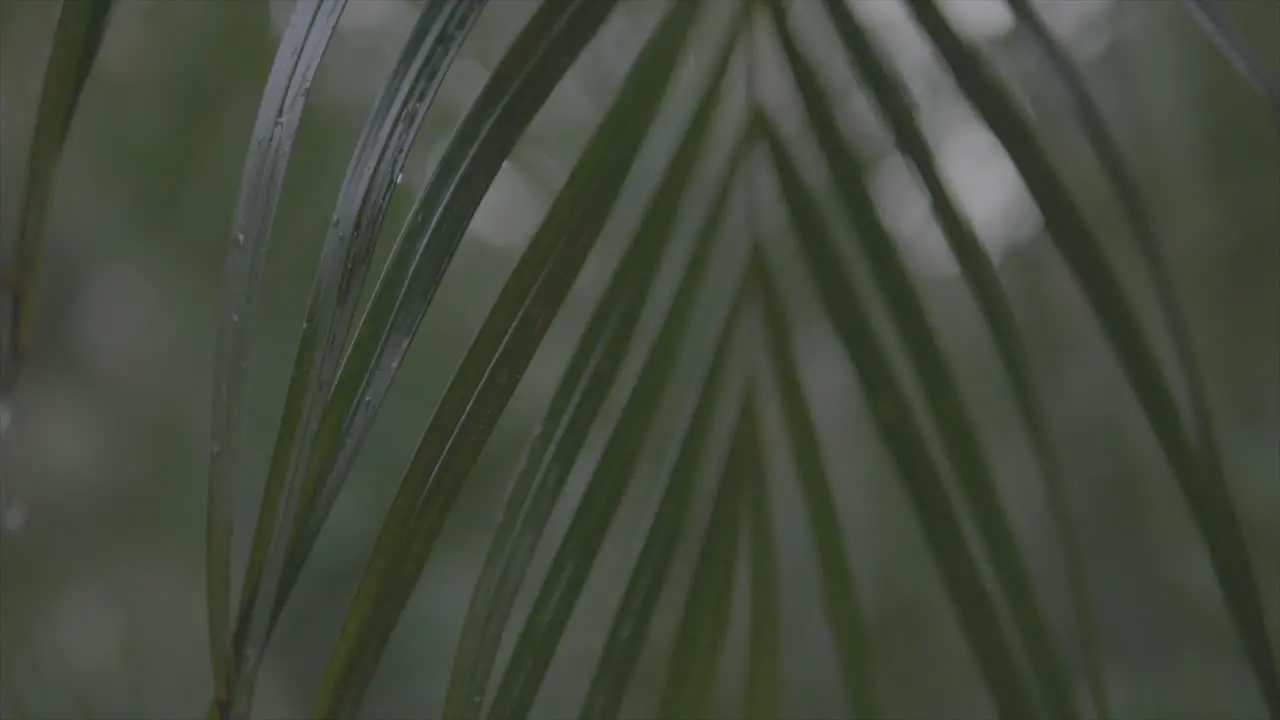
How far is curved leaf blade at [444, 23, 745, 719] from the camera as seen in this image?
1.18 feet

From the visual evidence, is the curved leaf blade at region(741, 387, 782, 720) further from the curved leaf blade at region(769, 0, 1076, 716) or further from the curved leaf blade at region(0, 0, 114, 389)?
the curved leaf blade at region(0, 0, 114, 389)

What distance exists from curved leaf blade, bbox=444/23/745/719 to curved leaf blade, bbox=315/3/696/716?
5cm

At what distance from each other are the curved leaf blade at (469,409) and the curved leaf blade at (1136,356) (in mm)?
133

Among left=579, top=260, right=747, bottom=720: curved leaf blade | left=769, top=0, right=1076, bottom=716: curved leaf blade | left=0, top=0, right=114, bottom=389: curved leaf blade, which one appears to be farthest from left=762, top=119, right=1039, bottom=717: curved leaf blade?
left=0, top=0, right=114, bottom=389: curved leaf blade

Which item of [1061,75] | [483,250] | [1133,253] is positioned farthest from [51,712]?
[1133,253]

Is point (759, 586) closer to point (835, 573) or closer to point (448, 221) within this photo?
point (835, 573)

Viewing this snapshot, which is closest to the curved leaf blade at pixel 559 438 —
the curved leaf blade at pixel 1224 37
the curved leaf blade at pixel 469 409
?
the curved leaf blade at pixel 469 409

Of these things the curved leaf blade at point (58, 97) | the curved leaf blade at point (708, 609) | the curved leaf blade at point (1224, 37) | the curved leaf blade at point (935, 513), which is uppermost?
the curved leaf blade at point (1224, 37)

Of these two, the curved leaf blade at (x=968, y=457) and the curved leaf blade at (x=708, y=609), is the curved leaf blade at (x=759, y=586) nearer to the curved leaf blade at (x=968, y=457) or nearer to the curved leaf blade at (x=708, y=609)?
the curved leaf blade at (x=708, y=609)

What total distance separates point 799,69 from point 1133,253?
0.43 metres

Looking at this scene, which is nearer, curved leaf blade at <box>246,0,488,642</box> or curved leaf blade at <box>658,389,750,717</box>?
curved leaf blade at <box>246,0,488,642</box>

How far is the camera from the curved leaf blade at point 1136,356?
294mm

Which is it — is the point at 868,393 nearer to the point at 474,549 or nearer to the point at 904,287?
the point at 904,287

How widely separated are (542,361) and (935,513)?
441 mm
